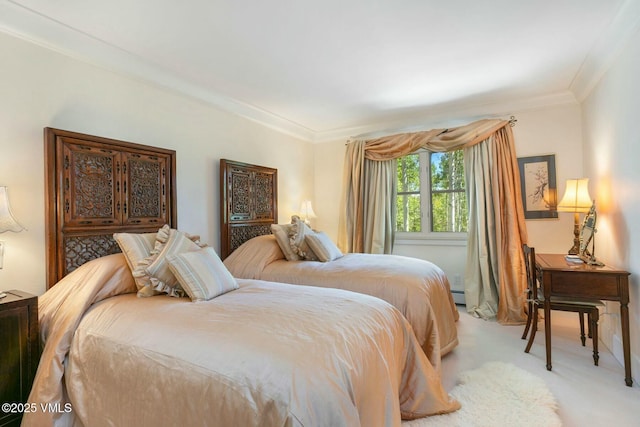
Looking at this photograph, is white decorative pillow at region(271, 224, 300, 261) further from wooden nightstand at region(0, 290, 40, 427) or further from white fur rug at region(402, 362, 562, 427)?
wooden nightstand at region(0, 290, 40, 427)

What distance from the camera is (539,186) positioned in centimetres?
373

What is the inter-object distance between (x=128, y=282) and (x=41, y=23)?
70.3 inches

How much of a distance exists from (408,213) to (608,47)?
2642 millimetres

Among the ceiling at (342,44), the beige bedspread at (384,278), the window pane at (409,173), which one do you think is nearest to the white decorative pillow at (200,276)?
the beige bedspread at (384,278)

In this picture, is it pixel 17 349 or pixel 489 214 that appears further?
pixel 489 214

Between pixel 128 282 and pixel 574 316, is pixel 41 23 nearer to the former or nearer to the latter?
pixel 128 282

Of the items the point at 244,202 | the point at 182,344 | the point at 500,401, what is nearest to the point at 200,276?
the point at 182,344

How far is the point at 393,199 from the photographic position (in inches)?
179

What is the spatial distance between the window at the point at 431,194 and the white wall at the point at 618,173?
1.41 metres

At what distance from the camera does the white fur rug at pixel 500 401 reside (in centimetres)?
179

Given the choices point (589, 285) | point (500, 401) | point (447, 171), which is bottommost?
point (500, 401)

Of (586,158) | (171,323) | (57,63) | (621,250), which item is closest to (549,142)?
(586,158)

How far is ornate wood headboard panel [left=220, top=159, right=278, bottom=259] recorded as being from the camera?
342 cm

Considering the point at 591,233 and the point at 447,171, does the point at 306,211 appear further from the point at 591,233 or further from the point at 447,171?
the point at 591,233
